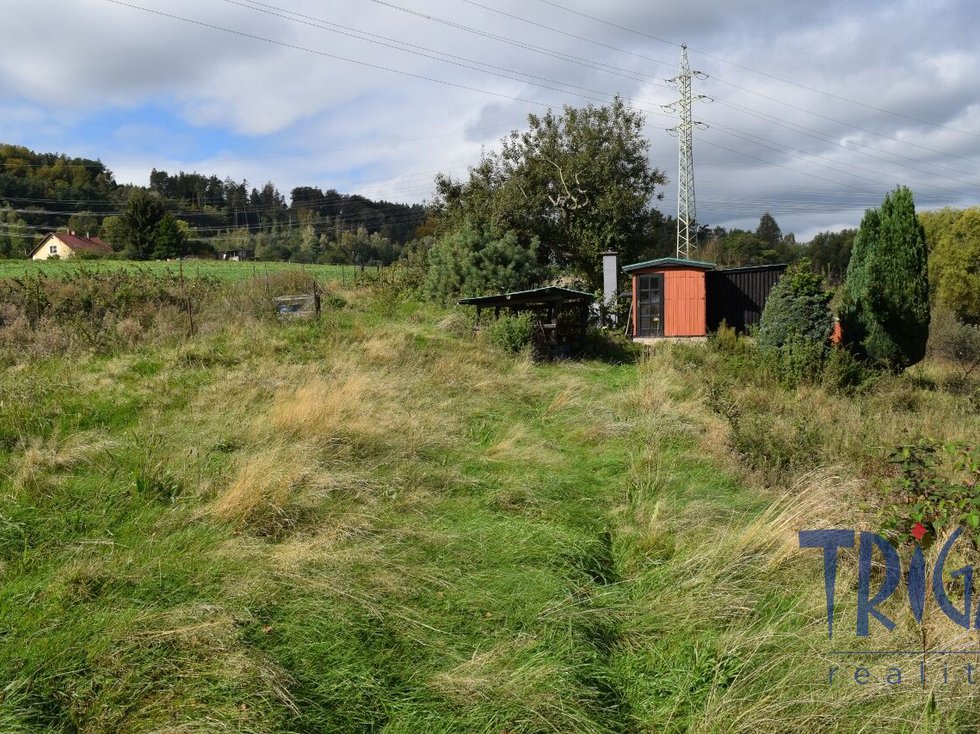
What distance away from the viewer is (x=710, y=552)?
4078 millimetres

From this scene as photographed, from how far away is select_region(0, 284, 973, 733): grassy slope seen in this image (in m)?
2.74

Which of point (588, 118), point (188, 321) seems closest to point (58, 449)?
point (188, 321)

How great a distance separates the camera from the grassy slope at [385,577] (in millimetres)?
2742

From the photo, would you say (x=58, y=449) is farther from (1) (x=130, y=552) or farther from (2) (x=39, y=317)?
(2) (x=39, y=317)

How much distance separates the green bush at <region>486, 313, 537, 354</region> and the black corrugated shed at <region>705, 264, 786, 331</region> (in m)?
8.56

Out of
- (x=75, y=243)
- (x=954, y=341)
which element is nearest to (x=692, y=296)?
(x=954, y=341)

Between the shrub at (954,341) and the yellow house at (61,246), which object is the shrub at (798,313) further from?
the yellow house at (61,246)

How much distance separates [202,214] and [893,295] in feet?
260

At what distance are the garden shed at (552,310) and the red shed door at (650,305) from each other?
11.1 ft

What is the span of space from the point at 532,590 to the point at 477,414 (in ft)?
14.8

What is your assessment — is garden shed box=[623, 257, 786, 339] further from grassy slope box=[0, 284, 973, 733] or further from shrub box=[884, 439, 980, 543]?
shrub box=[884, 439, 980, 543]

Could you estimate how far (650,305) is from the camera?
19250mm

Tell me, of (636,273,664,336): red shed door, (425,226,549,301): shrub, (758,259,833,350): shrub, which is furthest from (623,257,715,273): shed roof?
(758,259,833,350): shrub

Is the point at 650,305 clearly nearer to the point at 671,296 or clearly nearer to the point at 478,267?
the point at 671,296
